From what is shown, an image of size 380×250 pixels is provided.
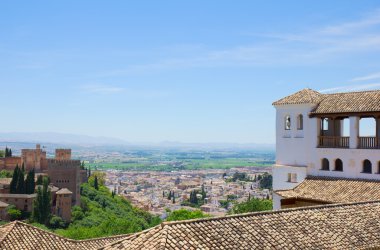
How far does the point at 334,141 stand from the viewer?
82.9 ft

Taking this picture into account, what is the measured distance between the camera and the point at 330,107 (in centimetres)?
2522

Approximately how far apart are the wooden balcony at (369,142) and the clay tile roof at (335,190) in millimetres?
1527

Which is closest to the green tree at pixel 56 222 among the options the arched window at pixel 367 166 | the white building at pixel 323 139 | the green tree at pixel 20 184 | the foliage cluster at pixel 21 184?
the foliage cluster at pixel 21 184

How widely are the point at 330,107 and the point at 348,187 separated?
4.13 metres

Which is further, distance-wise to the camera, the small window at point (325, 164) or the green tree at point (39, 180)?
the green tree at point (39, 180)

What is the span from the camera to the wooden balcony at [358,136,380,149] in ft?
77.2

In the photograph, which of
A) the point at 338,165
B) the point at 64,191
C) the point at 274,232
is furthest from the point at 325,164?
the point at 64,191

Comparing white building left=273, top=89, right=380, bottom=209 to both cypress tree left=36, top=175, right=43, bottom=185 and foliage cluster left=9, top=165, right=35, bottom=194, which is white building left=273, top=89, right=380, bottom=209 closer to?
foliage cluster left=9, top=165, right=35, bottom=194

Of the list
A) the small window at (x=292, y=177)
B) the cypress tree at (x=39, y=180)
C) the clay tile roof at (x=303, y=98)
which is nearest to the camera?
the clay tile roof at (x=303, y=98)

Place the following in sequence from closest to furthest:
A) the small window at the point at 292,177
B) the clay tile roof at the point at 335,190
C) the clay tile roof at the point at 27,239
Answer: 1. the clay tile roof at the point at 27,239
2. the clay tile roof at the point at 335,190
3. the small window at the point at 292,177

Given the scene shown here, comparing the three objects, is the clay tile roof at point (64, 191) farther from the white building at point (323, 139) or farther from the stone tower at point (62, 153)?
the white building at point (323, 139)

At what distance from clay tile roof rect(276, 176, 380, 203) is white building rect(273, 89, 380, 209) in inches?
22.0

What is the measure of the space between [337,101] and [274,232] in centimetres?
1310

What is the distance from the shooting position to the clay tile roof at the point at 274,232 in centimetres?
1255
